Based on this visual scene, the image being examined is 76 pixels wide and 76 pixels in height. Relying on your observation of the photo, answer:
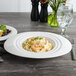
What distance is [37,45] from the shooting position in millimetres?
1466

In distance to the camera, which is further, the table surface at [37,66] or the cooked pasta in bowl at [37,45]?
the cooked pasta in bowl at [37,45]

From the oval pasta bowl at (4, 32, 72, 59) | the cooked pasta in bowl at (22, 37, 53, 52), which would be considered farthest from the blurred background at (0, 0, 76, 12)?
the cooked pasta in bowl at (22, 37, 53, 52)

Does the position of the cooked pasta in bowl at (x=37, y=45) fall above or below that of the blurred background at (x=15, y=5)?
below

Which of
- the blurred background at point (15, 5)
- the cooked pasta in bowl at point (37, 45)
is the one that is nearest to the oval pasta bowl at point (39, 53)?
the cooked pasta in bowl at point (37, 45)

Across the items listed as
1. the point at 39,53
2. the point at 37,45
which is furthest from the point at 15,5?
the point at 39,53

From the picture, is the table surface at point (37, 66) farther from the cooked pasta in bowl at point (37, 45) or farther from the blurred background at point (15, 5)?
the blurred background at point (15, 5)

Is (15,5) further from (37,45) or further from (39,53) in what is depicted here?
(39,53)

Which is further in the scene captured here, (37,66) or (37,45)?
(37,45)

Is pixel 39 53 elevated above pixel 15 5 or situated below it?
below

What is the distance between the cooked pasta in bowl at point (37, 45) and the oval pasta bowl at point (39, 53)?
39mm

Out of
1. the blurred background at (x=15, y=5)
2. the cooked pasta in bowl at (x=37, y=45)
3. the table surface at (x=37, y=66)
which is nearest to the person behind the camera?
the table surface at (x=37, y=66)

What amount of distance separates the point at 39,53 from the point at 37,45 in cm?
11

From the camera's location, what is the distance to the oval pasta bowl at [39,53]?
1351mm

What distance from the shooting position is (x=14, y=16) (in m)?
2.16
